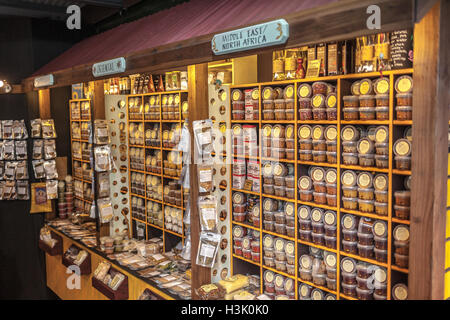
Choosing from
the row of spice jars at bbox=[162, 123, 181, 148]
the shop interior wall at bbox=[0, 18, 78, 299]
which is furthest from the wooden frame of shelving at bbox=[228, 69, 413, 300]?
the shop interior wall at bbox=[0, 18, 78, 299]

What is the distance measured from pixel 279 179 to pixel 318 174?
0.40 metres

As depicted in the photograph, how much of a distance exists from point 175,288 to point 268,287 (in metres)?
0.83

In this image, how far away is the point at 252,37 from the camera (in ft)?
7.94

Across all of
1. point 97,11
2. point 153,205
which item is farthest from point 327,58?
point 97,11

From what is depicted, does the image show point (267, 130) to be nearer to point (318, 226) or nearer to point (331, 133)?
point (331, 133)

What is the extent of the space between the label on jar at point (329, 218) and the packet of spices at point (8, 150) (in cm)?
473

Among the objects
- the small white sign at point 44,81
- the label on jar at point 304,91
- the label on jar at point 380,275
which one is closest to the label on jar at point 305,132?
the label on jar at point 304,91

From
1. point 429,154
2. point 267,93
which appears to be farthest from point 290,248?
point 429,154

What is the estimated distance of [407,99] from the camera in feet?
8.30

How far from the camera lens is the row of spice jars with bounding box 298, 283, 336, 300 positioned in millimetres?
3136

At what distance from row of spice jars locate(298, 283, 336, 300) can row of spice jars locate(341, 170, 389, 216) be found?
72cm

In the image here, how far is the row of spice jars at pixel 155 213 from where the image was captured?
4855 millimetres

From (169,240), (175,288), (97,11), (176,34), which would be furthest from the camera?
(97,11)
